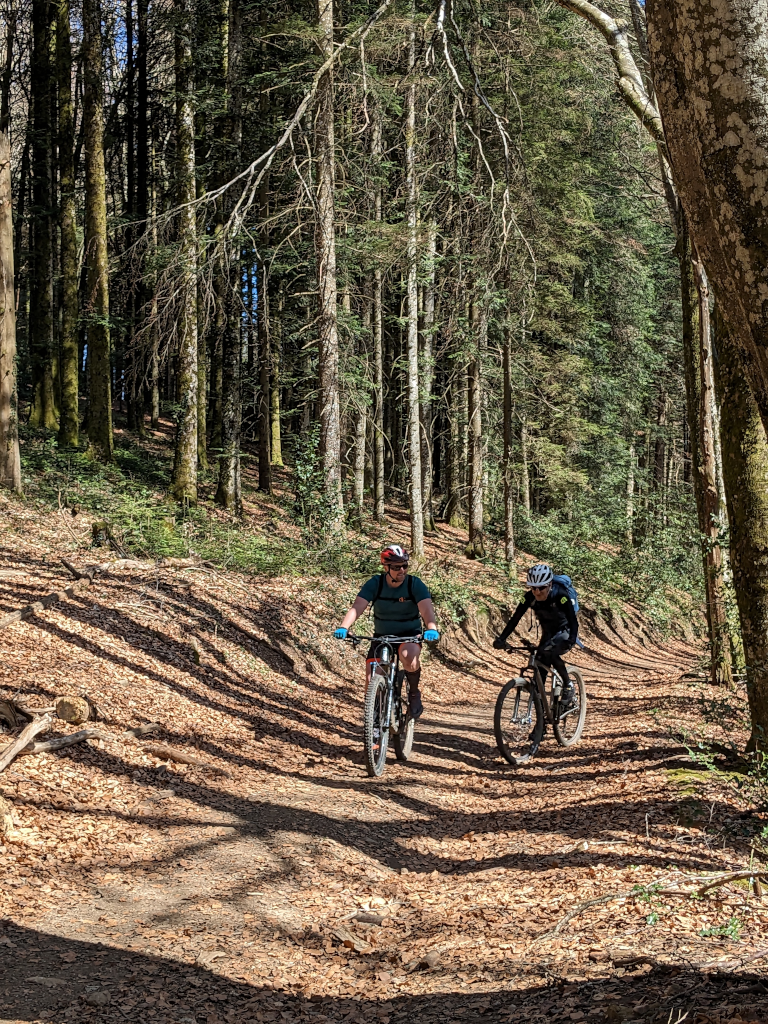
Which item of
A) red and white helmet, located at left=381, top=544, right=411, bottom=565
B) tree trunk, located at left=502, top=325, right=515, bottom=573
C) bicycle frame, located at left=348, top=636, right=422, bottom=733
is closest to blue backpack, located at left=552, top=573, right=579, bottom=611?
bicycle frame, located at left=348, top=636, right=422, bottom=733

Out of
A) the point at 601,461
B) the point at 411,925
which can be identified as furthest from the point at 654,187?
the point at 601,461

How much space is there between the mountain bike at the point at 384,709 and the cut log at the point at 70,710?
2.52 m

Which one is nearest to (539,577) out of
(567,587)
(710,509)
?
(567,587)

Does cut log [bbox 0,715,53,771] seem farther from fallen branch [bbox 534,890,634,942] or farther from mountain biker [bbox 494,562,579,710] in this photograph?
mountain biker [bbox 494,562,579,710]

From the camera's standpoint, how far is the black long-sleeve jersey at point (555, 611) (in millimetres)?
9539

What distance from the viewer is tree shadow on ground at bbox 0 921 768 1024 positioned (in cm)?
359

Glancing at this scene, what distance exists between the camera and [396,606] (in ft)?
29.0

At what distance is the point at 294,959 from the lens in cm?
465

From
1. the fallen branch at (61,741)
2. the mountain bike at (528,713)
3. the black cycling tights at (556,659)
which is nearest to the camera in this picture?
the fallen branch at (61,741)

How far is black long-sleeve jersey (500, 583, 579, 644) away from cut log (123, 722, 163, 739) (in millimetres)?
3769

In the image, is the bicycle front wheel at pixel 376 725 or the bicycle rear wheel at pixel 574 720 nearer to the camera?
the bicycle front wheel at pixel 376 725

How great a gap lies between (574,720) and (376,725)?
2.88 m

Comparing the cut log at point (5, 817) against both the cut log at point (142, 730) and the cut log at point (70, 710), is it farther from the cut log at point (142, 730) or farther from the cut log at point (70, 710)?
the cut log at point (142, 730)

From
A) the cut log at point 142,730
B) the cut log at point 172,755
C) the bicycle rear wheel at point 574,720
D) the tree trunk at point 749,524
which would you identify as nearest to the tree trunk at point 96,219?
the cut log at point 142,730
